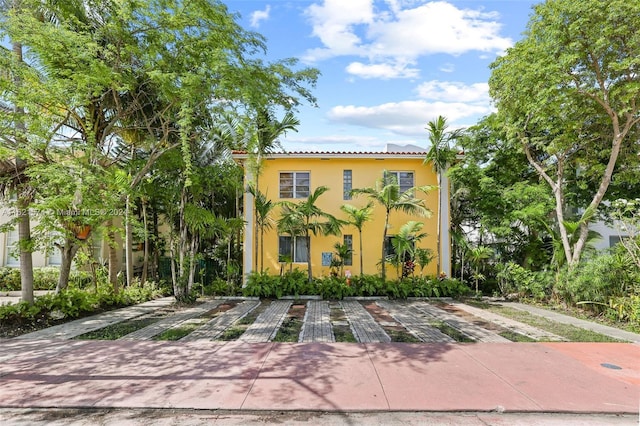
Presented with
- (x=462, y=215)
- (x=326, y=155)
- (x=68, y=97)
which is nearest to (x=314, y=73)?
(x=326, y=155)

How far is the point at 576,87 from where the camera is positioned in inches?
390

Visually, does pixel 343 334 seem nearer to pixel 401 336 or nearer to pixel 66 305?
pixel 401 336

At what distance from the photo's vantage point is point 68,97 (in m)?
7.59

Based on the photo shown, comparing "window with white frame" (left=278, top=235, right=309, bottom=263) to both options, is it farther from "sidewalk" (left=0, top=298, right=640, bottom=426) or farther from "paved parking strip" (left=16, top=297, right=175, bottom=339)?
"sidewalk" (left=0, top=298, right=640, bottom=426)

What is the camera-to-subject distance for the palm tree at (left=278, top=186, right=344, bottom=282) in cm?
1262

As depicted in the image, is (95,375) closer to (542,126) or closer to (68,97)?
(68,97)

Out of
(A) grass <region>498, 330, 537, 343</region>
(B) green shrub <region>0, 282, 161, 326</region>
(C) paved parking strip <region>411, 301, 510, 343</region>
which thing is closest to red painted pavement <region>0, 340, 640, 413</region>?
(A) grass <region>498, 330, 537, 343</region>

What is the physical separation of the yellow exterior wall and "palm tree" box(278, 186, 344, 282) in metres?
0.93

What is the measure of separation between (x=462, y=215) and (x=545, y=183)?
11.2ft

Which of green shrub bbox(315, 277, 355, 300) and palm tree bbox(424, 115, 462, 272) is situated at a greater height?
palm tree bbox(424, 115, 462, 272)

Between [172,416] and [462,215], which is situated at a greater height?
[462,215]

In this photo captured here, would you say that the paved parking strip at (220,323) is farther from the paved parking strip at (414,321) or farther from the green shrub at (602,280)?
the green shrub at (602,280)

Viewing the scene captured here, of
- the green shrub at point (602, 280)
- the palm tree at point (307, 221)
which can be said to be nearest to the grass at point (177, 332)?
the palm tree at point (307, 221)

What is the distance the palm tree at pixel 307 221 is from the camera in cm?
1262
